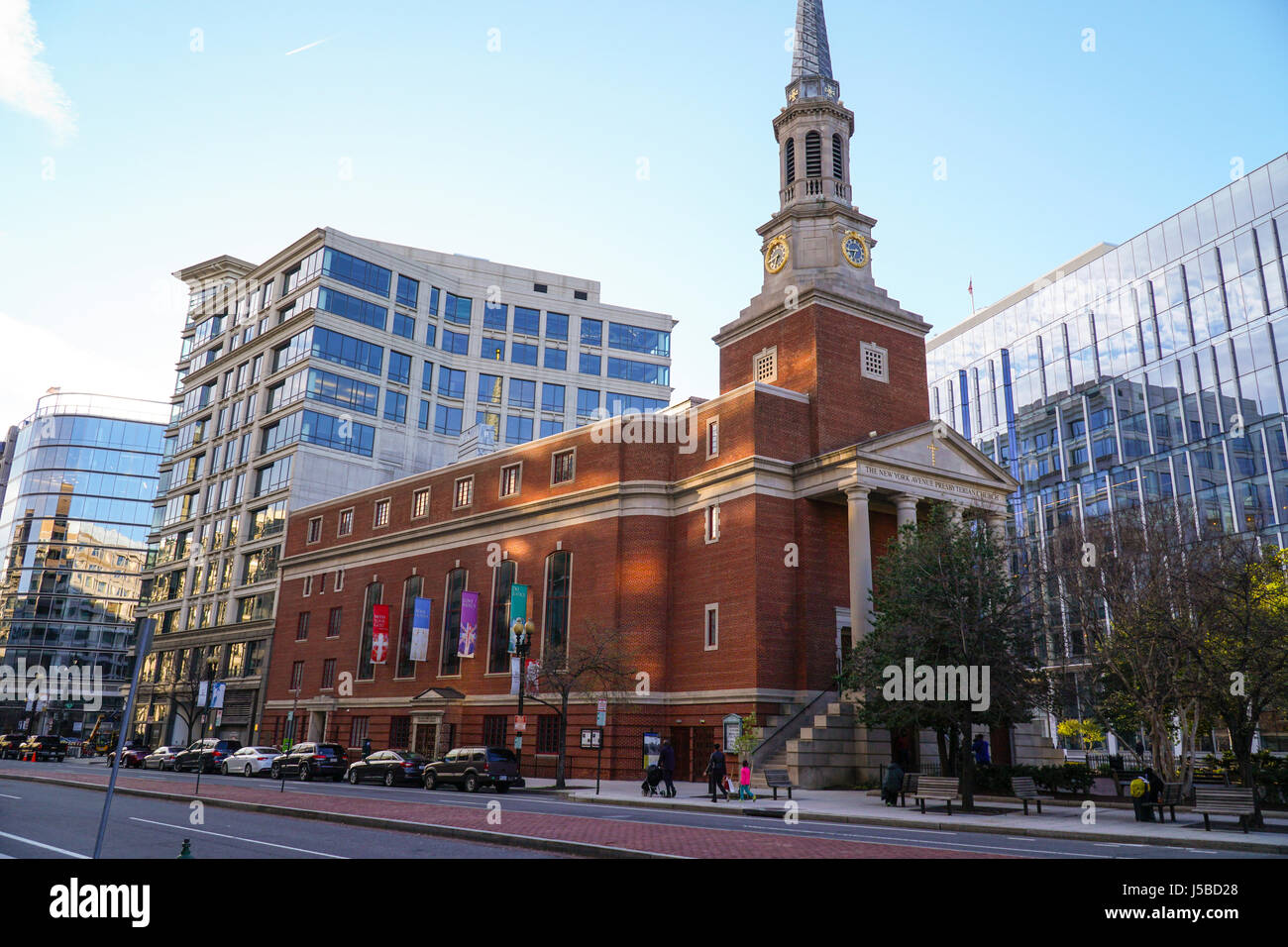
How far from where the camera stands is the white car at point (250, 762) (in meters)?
43.7

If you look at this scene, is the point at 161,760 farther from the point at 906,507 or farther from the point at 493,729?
the point at 906,507

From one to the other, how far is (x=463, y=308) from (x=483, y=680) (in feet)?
146

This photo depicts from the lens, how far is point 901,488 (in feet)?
128

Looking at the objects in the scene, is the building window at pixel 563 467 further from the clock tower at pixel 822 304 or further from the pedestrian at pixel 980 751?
the pedestrian at pixel 980 751

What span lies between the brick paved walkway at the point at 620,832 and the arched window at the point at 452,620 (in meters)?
26.3

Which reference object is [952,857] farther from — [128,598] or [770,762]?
[128,598]

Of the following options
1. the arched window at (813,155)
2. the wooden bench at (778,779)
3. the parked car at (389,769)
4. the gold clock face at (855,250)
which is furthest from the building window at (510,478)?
the wooden bench at (778,779)

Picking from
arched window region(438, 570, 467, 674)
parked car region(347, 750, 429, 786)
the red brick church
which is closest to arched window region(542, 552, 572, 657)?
the red brick church

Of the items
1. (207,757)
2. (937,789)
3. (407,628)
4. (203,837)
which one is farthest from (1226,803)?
(407,628)

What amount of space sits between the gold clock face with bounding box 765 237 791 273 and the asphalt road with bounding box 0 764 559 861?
33813 mm

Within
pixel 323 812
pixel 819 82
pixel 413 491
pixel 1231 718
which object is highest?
pixel 819 82

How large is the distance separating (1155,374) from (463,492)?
4883 cm

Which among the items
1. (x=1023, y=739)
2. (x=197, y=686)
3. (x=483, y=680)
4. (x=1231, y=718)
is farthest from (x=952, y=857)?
(x=197, y=686)

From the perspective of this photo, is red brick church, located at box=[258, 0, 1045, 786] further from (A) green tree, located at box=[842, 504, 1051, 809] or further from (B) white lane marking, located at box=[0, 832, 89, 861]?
(B) white lane marking, located at box=[0, 832, 89, 861]
